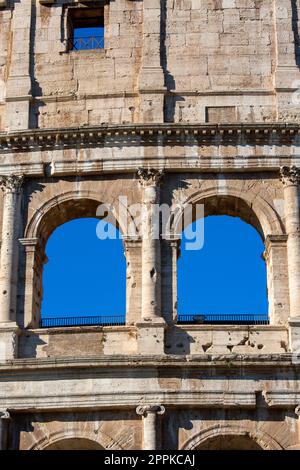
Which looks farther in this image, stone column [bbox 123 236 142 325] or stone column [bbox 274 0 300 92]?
stone column [bbox 274 0 300 92]

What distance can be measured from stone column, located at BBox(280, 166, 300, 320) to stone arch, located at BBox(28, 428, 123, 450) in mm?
4242

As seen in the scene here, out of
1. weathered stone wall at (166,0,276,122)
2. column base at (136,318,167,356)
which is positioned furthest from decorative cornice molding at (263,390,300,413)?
weathered stone wall at (166,0,276,122)

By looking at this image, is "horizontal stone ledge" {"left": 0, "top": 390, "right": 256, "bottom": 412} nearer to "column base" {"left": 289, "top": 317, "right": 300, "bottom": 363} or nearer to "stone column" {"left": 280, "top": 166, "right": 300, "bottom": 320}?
"column base" {"left": 289, "top": 317, "right": 300, "bottom": 363}

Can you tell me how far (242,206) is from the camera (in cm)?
2455

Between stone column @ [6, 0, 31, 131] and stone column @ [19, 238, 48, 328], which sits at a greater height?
stone column @ [6, 0, 31, 131]

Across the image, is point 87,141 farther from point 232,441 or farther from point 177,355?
point 232,441

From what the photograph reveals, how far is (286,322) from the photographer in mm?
23109

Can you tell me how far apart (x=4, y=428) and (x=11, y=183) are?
513cm

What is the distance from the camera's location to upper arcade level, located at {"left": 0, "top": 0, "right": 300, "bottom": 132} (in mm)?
25266

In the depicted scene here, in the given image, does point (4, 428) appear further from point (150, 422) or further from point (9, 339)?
point (150, 422)

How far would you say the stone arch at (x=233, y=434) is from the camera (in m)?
22.2

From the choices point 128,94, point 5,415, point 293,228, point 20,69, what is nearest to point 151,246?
point 293,228

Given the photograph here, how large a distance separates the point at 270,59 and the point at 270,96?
94 cm

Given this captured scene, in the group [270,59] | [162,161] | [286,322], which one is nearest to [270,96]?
[270,59]
